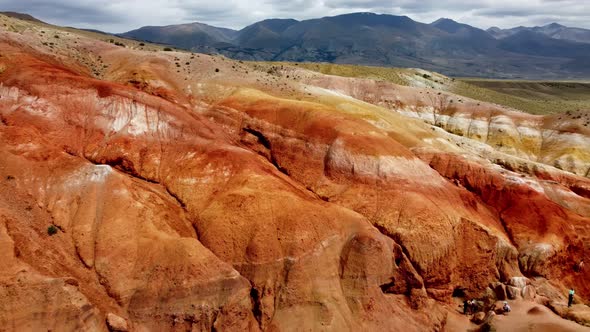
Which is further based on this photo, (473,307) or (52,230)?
(473,307)

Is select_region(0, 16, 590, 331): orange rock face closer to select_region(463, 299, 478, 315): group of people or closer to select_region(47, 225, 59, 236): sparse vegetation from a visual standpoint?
select_region(47, 225, 59, 236): sparse vegetation

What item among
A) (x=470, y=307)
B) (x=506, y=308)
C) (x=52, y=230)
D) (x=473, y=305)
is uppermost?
(x=52, y=230)

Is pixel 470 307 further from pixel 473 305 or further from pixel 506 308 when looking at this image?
pixel 506 308

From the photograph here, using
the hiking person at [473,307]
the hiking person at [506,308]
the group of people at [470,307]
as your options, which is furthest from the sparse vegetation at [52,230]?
the hiking person at [506,308]

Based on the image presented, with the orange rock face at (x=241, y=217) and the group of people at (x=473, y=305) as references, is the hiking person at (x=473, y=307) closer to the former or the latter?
the group of people at (x=473, y=305)

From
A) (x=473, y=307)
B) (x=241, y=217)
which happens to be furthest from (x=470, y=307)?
(x=241, y=217)

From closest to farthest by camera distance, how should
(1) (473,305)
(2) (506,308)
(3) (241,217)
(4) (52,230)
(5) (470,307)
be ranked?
1. (4) (52,230)
2. (2) (506,308)
3. (3) (241,217)
4. (1) (473,305)
5. (5) (470,307)

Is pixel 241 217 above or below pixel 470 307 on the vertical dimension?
above

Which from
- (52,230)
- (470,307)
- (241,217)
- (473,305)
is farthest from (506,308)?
(52,230)

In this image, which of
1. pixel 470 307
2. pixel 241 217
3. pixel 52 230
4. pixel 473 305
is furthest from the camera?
pixel 470 307
